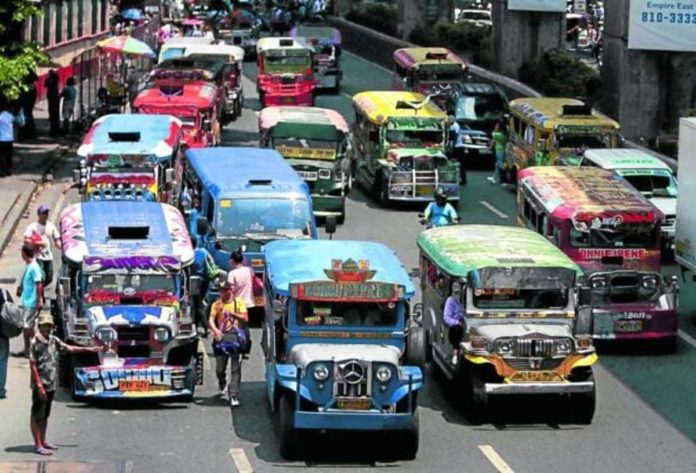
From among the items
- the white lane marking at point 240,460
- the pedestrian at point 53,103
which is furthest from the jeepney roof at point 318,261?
the pedestrian at point 53,103

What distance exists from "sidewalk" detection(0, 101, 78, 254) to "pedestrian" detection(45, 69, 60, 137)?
1.13ft

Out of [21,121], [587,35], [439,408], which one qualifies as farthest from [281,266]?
[587,35]

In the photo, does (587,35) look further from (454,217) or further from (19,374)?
(19,374)

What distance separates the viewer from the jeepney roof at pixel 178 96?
137 feet

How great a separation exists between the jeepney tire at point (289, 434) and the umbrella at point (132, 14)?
200 feet

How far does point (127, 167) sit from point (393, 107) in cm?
1008

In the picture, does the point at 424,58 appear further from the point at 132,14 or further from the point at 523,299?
the point at 523,299

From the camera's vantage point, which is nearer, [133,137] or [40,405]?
[40,405]

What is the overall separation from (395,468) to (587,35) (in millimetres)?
66593

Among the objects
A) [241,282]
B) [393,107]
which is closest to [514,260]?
[241,282]

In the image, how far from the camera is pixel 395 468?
2094cm

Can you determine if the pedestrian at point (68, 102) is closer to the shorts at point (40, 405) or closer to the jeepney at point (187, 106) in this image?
the jeepney at point (187, 106)

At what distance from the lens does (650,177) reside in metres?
35.3

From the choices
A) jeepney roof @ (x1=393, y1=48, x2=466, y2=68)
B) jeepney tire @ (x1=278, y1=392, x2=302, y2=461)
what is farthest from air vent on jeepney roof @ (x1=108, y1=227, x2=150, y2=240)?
jeepney roof @ (x1=393, y1=48, x2=466, y2=68)
